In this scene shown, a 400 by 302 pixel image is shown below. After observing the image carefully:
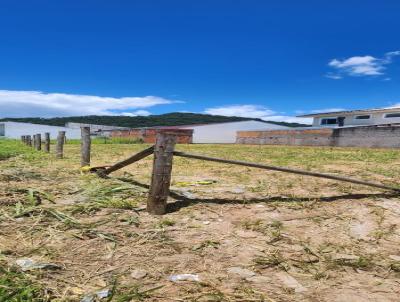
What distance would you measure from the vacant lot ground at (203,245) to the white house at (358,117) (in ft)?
111

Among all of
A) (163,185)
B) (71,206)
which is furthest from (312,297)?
(71,206)

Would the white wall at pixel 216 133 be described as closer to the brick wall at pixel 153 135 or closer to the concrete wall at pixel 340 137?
the brick wall at pixel 153 135

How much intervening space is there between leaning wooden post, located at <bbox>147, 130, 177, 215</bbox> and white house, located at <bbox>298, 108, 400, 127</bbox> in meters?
36.1

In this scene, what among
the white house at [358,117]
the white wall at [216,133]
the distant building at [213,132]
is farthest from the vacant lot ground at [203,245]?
the white wall at [216,133]

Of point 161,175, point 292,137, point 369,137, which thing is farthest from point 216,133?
point 161,175

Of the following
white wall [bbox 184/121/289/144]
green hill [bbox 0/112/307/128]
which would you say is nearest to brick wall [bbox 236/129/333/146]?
white wall [bbox 184/121/289/144]

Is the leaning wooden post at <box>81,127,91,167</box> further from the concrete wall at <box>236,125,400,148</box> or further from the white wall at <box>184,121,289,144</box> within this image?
the white wall at <box>184,121,289,144</box>

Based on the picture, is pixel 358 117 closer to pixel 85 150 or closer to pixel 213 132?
pixel 213 132

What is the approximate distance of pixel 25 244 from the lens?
3.25 meters

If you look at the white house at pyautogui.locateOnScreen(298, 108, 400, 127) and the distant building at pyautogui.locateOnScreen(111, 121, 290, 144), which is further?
the distant building at pyautogui.locateOnScreen(111, 121, 290, 144)

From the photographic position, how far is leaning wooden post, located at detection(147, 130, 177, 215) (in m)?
4.41

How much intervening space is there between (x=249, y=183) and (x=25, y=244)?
4662mm

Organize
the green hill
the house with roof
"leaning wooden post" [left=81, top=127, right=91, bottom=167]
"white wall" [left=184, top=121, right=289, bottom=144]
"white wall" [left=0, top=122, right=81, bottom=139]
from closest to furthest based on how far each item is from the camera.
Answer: "leaning wooden post" [left=81, top=127, right=91, bottom=167] → the house with roof → "white wall" [left=184, top=121, right=289, bottom=144] → "white wall" [left=0, top=122, right=81, bottom=139] → the green hill

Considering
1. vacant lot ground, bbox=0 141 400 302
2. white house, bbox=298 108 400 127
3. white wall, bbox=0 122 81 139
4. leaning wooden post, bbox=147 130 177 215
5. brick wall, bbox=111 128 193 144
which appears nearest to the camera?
vacant lot ground, bbox=0 141 400 302
